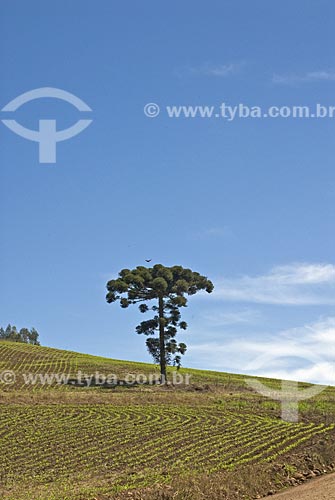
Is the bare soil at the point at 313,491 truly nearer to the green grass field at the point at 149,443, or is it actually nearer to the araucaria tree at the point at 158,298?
the green grass field at the point at 149,443

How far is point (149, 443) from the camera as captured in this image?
2764 centimetres

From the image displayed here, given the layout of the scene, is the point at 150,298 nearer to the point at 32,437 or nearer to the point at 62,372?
the point at 62,372

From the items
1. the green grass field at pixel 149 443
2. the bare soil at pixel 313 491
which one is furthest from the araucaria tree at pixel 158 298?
the bare soil at pixel 313 491

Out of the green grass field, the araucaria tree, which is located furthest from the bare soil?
the araucaria tree

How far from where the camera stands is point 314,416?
3750 cm

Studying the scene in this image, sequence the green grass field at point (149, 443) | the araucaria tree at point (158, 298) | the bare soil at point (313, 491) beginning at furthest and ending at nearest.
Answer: the araucaria tree at point (158, 298)
the green grass field at point (149, 443)
the bare soil at point (313, 491)

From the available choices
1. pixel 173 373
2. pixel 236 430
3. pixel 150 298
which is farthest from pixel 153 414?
pixel 173 373

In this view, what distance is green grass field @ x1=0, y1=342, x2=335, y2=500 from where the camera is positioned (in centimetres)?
1994

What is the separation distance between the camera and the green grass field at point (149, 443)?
785 inches

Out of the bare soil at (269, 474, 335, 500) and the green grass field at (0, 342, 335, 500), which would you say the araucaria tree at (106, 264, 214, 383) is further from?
the bare soil at (269, 474, 335, 500)

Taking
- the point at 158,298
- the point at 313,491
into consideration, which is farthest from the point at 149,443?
the point at 158,298

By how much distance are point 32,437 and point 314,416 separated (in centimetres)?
1593

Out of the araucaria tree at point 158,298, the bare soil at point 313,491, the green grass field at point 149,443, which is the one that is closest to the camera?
the bare soil at point 313,491

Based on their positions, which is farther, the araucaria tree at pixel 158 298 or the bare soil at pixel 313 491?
the araucaria tree at pixel 158 298
